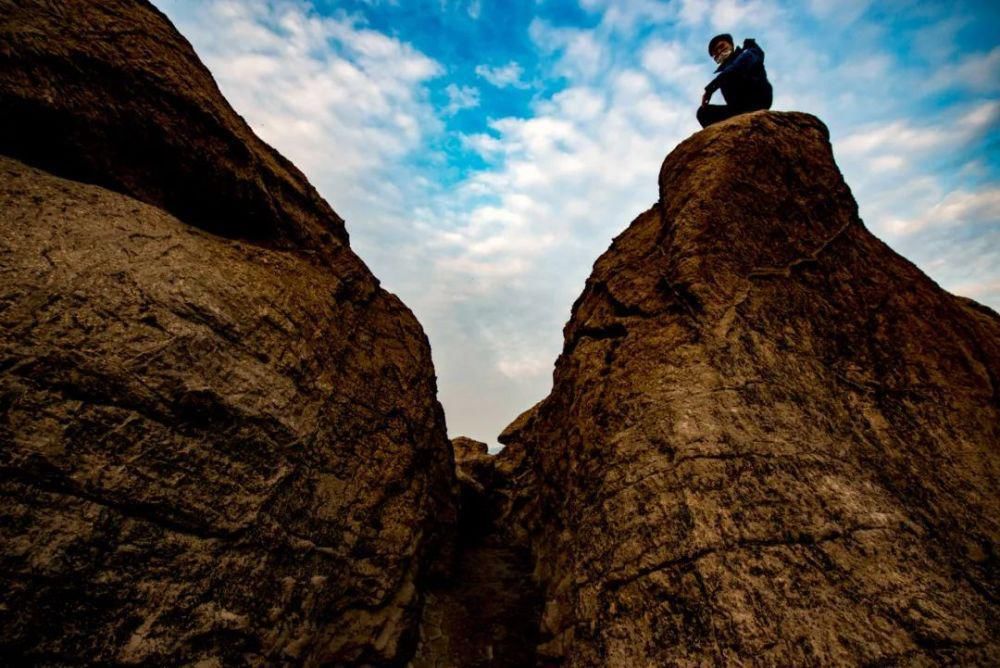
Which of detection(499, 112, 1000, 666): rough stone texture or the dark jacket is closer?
detection(499, 112, 1000, 666): rough stone texture

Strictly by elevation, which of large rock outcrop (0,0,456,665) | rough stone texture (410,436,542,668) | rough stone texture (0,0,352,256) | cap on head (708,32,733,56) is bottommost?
rough stone texture (410,436,542,668)

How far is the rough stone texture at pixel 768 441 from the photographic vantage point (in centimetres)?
488

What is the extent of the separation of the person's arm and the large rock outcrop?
10681 mm

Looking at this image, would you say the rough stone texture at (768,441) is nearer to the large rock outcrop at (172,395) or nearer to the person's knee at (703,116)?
the person's knee at (703,116)

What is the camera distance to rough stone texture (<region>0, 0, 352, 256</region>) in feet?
19.4

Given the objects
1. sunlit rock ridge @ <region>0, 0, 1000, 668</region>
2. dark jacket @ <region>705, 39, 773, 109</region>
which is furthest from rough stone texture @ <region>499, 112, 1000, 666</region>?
dark jacket @ <region>705, 39, 773, 109</region>

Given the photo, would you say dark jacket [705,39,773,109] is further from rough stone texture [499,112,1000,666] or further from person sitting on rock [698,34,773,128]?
rough stone texture [499,112,1000,666]

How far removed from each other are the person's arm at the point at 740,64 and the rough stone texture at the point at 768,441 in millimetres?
1831

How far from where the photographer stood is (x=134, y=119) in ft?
22.1

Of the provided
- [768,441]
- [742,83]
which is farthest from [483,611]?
[742,83]

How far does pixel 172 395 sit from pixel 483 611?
7235 mm

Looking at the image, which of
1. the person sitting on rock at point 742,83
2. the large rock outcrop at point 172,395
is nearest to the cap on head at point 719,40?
the person sitting on rock at point 742,83

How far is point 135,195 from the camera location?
686 cm

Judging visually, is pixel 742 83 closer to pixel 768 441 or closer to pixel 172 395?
pixel 768 441
